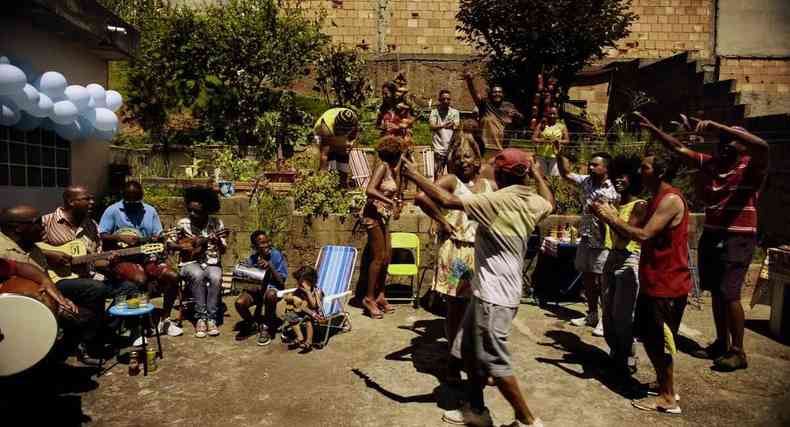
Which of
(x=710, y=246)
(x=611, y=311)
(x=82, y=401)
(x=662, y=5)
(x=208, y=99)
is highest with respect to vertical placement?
(x=662, y=5)

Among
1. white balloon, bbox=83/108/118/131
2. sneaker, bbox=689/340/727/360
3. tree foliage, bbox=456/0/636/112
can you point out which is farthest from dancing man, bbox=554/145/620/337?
tree foliage, bbox=456/0/636/112

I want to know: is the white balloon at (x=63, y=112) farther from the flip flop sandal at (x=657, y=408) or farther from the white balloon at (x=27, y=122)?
the flip flop sandal at (x=657, y=408)

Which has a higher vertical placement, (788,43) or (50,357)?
(788,43)

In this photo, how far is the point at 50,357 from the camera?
4.34 m

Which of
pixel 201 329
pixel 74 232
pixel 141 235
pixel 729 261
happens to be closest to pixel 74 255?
pixel 74 232

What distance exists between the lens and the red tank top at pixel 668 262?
13.8 ft

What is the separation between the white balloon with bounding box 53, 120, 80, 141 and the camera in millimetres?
7523

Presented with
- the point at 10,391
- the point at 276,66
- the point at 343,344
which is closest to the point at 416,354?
the point at 343,344

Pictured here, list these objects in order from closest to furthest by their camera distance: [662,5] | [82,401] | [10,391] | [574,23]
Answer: [10,391]
[82,401]
[574,23]
[662,5]

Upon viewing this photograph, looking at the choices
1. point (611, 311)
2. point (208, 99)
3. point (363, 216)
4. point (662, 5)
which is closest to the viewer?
point (611, 311)

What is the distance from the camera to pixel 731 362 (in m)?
5.04

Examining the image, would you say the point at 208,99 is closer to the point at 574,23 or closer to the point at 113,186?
the point at 113,186

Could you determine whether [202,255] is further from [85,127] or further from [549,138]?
[549,138]

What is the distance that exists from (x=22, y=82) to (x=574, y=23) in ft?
37.2
